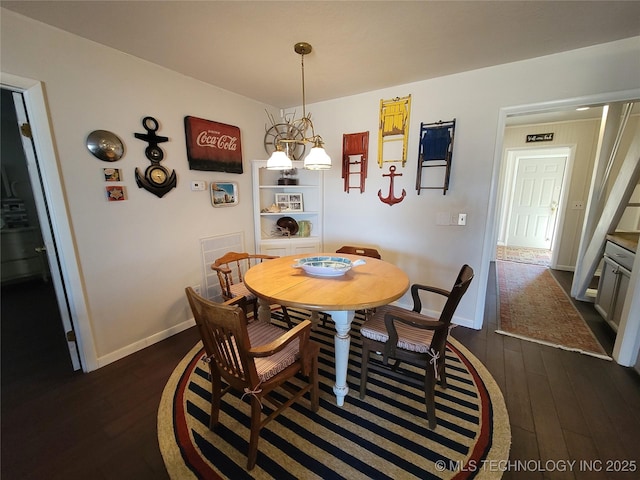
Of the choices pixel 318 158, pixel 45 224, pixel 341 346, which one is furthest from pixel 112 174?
pixel 341 346

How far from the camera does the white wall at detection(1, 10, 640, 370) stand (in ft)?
5.95

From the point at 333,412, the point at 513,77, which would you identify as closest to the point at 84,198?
the point at 333,412

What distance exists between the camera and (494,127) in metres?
2.32

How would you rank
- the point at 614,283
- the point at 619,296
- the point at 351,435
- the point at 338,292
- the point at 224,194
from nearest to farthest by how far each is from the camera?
the point at 351,435, the point at 338,292, the point at 619,296, the point at 614,283, the point at 224,194

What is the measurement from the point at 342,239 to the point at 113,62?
2.69 m

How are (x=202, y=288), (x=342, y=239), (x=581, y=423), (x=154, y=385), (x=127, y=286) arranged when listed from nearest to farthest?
(x=581, y=423)
(x=154, y=385)
(x=127, y=286)
(x=202, y=288)
(x=342, y=239)

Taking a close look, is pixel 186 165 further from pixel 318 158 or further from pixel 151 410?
pixel 151 410

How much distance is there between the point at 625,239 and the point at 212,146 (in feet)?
14.6

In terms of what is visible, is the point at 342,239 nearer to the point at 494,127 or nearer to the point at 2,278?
the point at 494,127

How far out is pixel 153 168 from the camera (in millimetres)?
2225

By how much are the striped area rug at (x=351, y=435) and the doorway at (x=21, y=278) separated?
1401 millimetres

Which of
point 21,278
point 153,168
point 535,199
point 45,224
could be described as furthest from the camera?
point 535,199

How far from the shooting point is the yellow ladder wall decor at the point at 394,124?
2.67 metres

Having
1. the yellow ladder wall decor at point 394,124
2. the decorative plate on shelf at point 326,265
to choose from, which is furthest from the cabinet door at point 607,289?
the decorative plate on shelf at point 326,265
